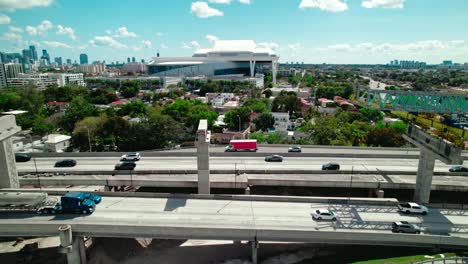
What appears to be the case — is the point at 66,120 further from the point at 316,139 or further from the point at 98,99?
the point at 316,139

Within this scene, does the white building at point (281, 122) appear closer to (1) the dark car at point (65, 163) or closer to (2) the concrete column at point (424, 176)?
(2) the concrete column at point (424, 176)

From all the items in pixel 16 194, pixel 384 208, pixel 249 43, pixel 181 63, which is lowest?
pixel 384 208

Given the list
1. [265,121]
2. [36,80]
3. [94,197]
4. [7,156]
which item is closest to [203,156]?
[94,197]

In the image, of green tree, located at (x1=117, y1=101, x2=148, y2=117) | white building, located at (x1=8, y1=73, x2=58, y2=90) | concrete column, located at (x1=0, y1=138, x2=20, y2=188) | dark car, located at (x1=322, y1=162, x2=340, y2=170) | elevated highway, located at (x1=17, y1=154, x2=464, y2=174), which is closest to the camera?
concrete column, located at (x1=0, y1=138, x2=20, y2=188)

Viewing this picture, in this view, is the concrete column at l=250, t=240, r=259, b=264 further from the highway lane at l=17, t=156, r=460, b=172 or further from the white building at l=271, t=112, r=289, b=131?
the white building at l=271, t=112, r=289, b=131

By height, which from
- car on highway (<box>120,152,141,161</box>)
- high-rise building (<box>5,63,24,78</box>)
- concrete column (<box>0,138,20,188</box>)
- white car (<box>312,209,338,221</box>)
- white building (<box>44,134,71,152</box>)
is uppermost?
high-rise building (<box>5,63,24,78</box>)

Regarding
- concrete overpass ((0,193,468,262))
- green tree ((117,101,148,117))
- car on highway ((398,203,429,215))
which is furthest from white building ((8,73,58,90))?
car on highway ((398,203,429,215))

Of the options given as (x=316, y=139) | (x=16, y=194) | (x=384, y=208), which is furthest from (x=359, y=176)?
(x=16, y=194)
